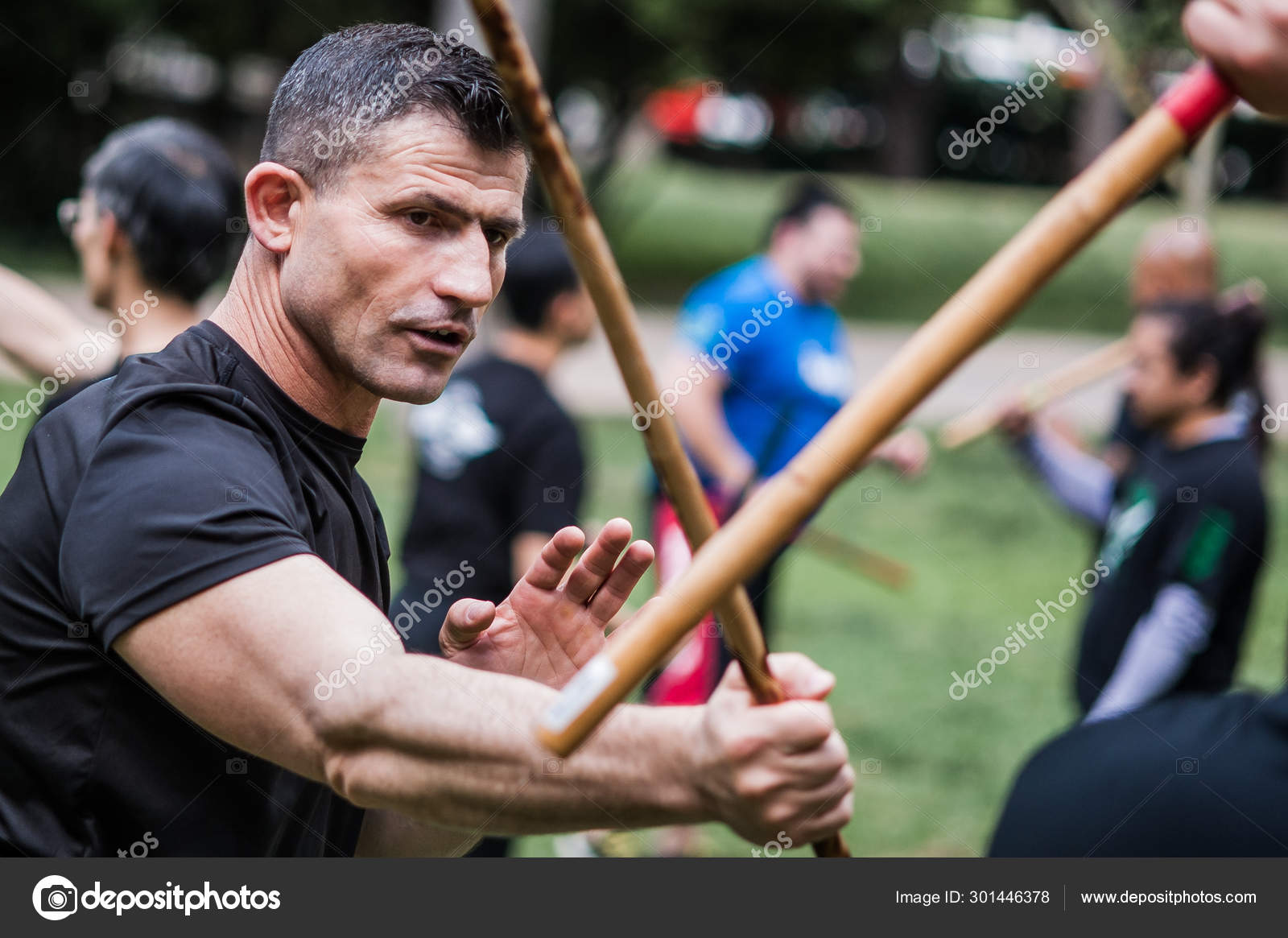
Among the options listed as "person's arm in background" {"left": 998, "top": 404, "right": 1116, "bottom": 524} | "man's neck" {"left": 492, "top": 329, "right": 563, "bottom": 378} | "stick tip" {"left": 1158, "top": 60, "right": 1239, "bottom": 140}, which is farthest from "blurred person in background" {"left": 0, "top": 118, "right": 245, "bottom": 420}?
"person's arm in background" {"left": 998, "top": 404, "right": 1116, "bottom": 524}

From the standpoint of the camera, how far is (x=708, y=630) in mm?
5477

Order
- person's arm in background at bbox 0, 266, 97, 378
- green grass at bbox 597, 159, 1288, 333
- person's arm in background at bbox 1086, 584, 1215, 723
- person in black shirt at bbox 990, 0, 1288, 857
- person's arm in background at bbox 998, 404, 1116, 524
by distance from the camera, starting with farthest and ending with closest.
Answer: green grass at bbox 597, 159, 1288, 333 → person's arm in background at bbox 998, 404, 1116, 524 → person's arm in background at bbox 1086, 584, 1215, 723 → person's arm in background at bbox 0, 266, 97, 378 → person in black shirt at bbox 990, 0, 1288, 857

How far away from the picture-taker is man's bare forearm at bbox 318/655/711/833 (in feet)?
4.99

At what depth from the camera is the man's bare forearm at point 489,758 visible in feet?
4.99

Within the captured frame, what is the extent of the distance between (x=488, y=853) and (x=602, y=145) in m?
14.1

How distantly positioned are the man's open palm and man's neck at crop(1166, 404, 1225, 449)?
3.06m

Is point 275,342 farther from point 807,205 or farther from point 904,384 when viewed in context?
point 807,205

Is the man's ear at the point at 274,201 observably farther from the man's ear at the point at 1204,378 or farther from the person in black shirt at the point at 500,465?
the man's ear at the point at 1204,378

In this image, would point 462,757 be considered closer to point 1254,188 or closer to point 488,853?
point 488,853

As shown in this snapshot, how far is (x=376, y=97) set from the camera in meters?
1.96

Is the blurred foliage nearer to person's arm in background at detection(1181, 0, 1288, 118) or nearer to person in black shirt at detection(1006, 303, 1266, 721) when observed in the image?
person in black shirt at detection(1006, 303, 1266, 721)

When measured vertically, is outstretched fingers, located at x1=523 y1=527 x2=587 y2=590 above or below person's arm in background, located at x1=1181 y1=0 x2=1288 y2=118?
below

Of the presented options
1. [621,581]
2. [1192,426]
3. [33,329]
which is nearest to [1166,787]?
[621,581]

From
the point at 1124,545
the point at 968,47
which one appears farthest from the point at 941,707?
the point at 968,47
